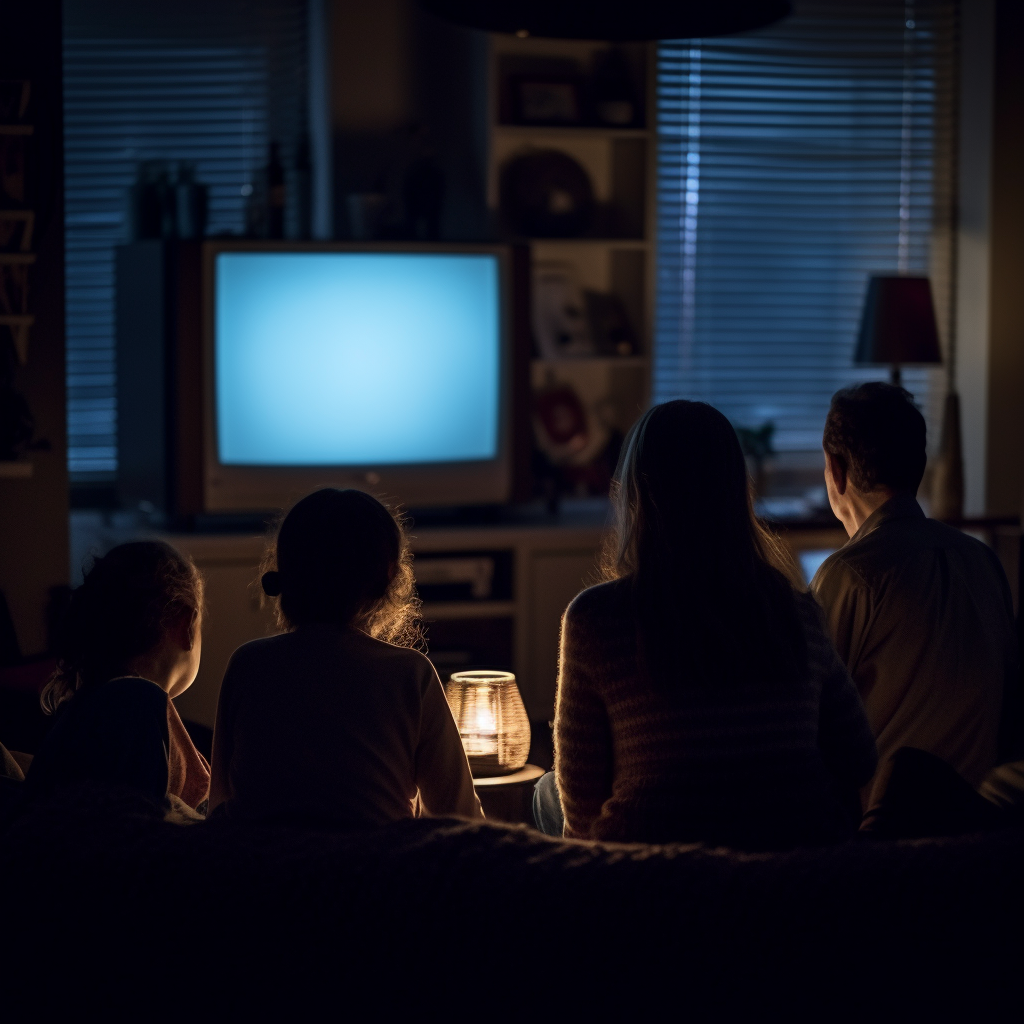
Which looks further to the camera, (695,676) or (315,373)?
(315,373)

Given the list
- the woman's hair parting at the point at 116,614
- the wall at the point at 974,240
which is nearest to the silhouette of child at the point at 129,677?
the woman's hair parting at the point at 116,614

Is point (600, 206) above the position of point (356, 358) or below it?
above

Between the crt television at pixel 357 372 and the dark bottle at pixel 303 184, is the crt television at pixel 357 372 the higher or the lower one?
the lower one

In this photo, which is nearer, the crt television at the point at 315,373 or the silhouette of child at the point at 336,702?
the silhouette of child at the point at 336,702

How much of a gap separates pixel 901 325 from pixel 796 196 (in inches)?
30.2

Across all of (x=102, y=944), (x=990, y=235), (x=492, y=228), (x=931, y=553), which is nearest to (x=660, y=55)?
(x=492, y=228)

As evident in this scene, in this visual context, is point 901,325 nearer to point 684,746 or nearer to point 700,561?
point 700,561

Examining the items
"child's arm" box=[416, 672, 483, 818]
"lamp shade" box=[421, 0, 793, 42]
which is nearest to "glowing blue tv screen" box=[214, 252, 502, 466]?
"lamp shade" box=[421, 0, 793, 42]

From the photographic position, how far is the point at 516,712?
6.40 feet

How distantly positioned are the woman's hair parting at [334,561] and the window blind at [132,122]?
105 inches

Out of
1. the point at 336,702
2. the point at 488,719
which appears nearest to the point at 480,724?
the point at 488,719

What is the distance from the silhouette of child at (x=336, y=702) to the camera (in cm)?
143

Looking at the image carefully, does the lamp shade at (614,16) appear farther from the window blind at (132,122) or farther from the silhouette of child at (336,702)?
the window blind at (132,122)

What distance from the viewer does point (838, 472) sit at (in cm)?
200
